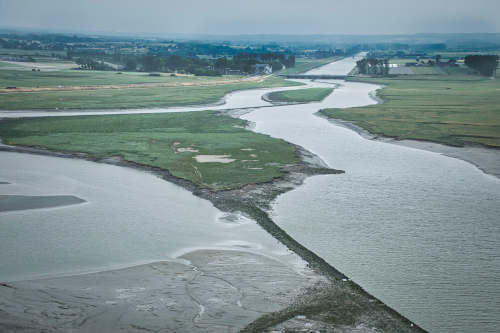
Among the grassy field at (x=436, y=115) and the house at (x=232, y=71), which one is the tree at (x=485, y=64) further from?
the house at (x=232, y=71)

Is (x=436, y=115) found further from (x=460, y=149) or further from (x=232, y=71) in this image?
(x=232, y=71)

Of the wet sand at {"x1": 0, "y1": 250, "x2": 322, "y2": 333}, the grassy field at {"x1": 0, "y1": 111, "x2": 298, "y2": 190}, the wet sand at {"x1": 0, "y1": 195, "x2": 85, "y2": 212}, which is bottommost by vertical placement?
the wet sand at {"x1": 0, "y1": 250, "x2": 322, "y2": 333}

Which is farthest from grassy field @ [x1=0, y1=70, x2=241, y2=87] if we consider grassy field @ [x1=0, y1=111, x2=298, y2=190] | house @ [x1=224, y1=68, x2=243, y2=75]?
grassy field @ [x1=0, y1=111, x2=298, y2=190]

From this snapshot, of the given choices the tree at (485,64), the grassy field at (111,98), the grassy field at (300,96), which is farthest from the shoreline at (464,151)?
the tree at (485,64)

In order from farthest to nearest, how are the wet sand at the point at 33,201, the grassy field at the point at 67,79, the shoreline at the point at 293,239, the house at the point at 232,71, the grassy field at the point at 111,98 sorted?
1. the house at the point at 232,71
2. the grassy field at the point at 67,79
3. the grassy field at the point at 111,98
4. the wet sand at the point at 33,201
5. the shoreline at the point at 293,239

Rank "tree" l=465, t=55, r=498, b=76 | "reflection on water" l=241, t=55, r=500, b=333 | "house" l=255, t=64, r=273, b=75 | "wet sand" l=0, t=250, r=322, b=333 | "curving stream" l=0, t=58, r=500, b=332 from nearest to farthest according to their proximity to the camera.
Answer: "wet sand" l=0, t=250, r=322, b=333 → "reflection on water" l=241, t=55, r=500, b=333 → "curving stream" l=0, t=58, r=500, b=332 → "tree" l=465, t=55, r=498, b=76 → "house" l=255, t=64, r=273, b=75

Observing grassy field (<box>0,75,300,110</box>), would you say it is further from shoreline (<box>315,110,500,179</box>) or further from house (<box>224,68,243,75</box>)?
house (<box>224,68,243,75</box>)
